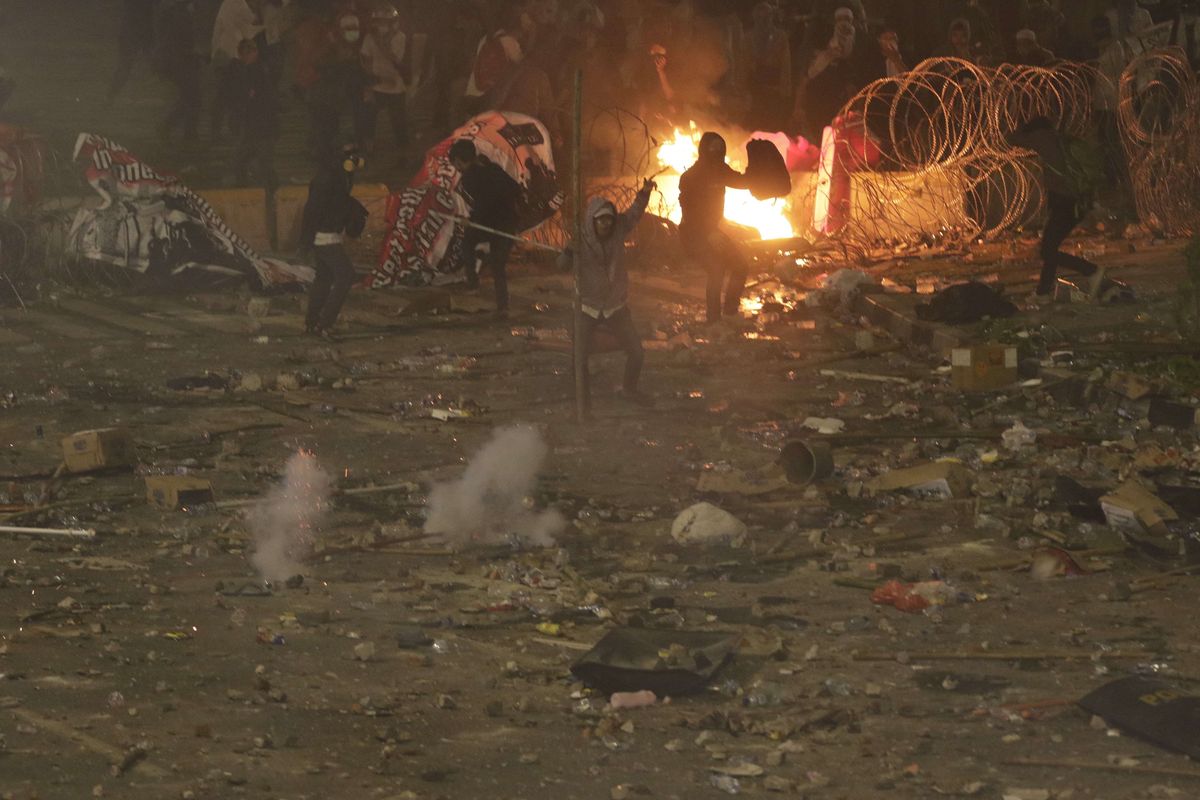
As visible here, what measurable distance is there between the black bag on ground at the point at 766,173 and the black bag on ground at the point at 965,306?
1.89 m

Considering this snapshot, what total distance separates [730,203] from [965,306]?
5723 mm

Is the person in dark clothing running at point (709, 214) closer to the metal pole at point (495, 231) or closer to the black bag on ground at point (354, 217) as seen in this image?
the metal pole at point (495, 231)

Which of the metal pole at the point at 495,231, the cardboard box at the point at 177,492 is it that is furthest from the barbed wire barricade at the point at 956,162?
the cardboard box at the point at 177,492

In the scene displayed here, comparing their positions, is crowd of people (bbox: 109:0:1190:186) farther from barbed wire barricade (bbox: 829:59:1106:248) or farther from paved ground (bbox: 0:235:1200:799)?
paved ground (bbox: 0:235:1200:799)

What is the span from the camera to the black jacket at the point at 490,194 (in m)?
16.7

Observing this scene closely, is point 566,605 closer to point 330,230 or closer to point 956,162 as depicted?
point 330,230

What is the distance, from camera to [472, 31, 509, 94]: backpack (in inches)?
823

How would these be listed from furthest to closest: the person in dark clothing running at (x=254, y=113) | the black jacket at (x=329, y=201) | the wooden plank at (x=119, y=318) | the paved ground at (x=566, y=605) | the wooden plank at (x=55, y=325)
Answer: the person in dark clothing running at (x=254, y=113) < the wooden plank at (x=119, y=318) < the wooden plank at (x=55, y=325) < the black jacket at (x=329, y=201) < the paved ground at (x=566, y=605)

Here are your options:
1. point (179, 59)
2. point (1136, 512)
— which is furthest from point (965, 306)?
point (179, 59)

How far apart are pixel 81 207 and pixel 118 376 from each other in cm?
469

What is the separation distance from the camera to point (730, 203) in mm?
20719

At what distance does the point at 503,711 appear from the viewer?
7.19 meters

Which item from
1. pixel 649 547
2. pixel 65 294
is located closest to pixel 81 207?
pixel 65 294

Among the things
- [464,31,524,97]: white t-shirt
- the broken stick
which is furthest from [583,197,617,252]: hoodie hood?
[464,31,524,97]: white t-shirt
